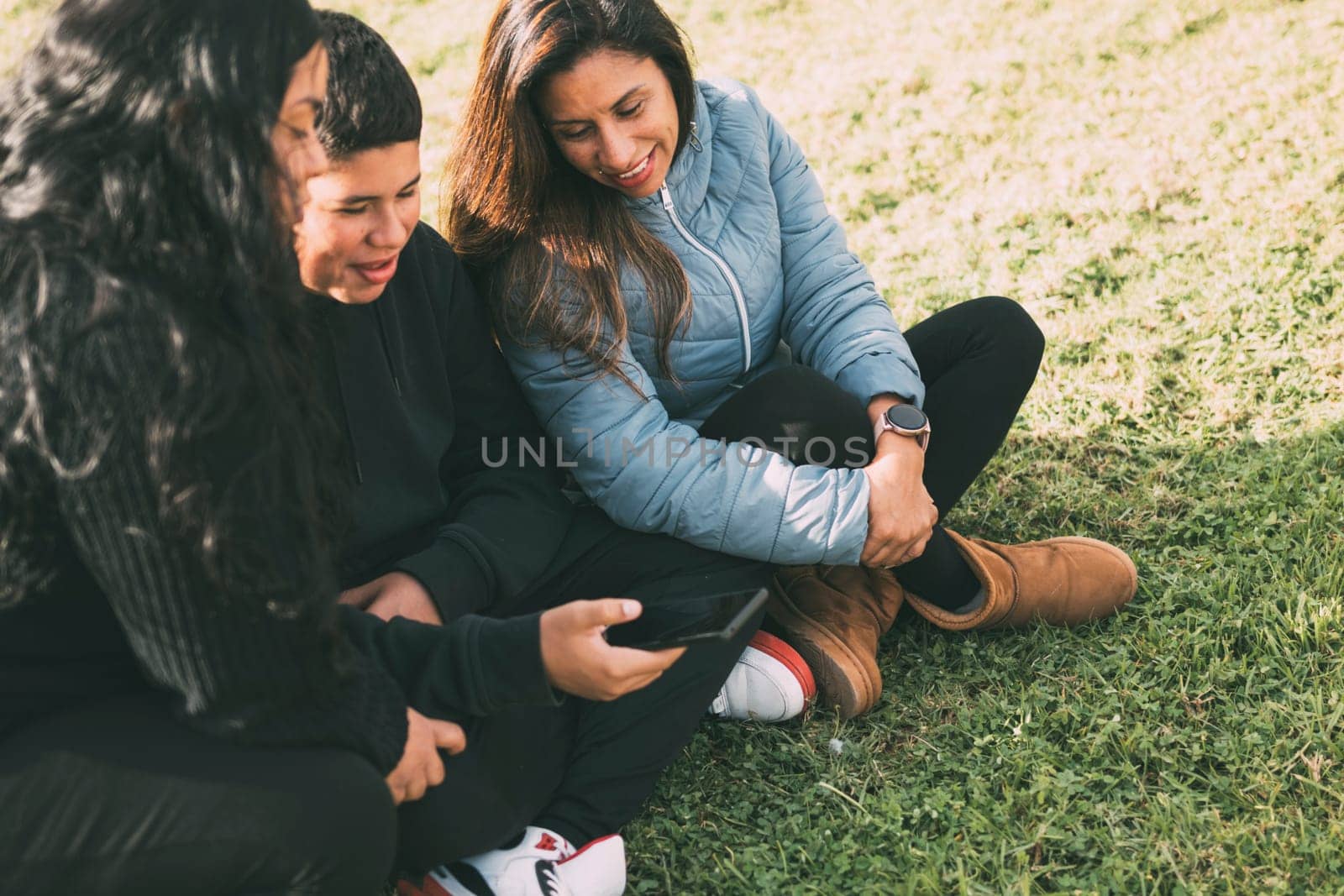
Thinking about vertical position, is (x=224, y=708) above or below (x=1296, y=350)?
above

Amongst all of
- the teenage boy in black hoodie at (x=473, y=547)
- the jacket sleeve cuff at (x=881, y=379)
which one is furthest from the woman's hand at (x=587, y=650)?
the jacket sleeve cuff at (x=881, y=379)

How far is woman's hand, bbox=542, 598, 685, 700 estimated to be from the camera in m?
1.83

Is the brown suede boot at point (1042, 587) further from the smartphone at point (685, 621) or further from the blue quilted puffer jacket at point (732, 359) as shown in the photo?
the smartphone at point (685, 621)

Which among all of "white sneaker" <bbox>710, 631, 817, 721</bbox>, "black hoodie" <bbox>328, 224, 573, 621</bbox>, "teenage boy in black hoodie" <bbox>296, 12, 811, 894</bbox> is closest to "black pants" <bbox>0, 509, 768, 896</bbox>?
"teenage boy in black hoodie" <bbox>296, 12, 811, 894</bbox>

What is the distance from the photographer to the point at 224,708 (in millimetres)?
1584

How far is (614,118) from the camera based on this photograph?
7.98 feet

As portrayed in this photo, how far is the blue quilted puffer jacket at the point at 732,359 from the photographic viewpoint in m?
2.40

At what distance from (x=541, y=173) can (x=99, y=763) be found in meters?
1.36

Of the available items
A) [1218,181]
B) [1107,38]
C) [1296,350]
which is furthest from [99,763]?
[1107,38]

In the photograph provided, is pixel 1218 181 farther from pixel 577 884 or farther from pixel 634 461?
pixel 577 884

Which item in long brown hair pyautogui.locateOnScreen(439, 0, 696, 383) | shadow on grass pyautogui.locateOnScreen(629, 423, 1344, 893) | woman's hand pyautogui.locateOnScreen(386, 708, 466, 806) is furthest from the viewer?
long brown hair pyautogui.locateOnScreen(439, 0, 696, 383)

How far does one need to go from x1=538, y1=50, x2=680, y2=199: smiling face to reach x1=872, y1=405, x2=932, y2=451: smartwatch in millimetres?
672

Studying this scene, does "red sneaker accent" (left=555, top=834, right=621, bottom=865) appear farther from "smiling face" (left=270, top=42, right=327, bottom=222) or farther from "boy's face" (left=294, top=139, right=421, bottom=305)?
"smiling face" (left=270, top=42, right=327, bottom=222)

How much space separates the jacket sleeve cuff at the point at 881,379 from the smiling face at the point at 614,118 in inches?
22.9
